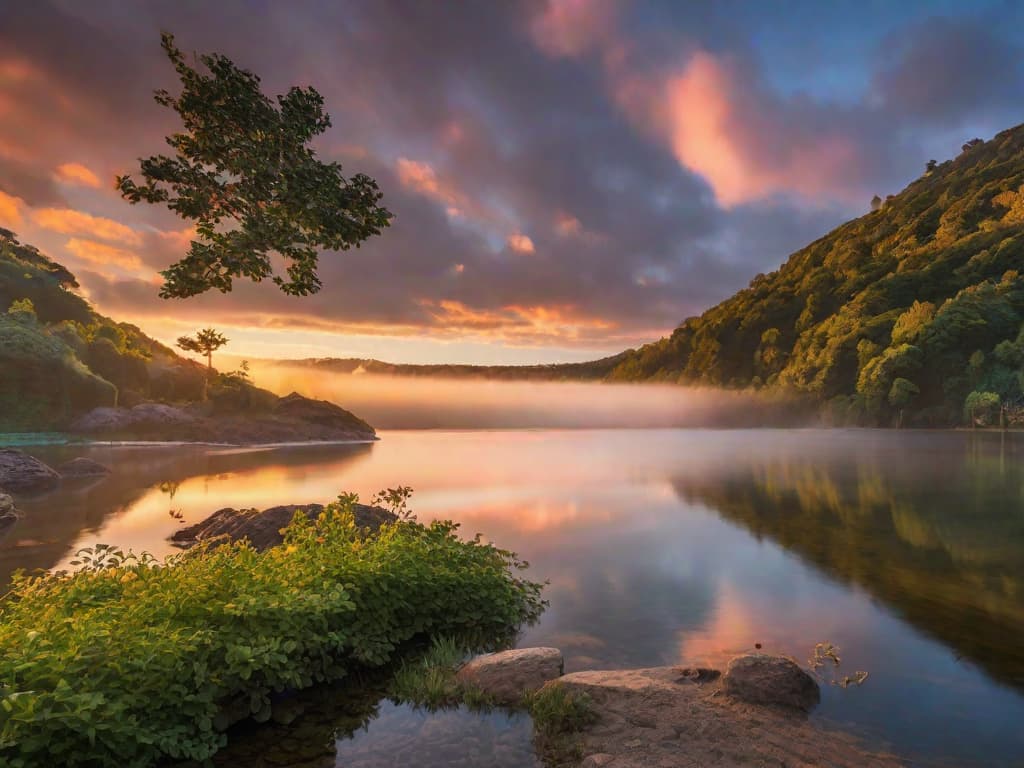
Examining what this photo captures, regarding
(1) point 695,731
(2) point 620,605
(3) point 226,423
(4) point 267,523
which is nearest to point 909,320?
(3) point 226,423

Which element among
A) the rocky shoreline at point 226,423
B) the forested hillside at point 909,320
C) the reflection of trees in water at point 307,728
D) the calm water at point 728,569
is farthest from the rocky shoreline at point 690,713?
the forested hillside at point 909,320

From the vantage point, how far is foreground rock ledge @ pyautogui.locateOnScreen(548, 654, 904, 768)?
6520 mm

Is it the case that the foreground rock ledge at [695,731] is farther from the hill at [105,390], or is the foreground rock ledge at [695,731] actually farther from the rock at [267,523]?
the hill at [105,390]

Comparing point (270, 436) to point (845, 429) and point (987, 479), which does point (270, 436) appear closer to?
point (987, 479)

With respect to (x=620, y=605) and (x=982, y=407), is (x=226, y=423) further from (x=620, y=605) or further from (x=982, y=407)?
(x=982, y=407)

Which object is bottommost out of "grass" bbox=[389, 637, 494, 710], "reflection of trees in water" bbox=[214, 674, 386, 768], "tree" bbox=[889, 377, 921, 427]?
"reflection of trees in water" bbox=[214, 674, 386, 768]

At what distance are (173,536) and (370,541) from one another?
13200 mm

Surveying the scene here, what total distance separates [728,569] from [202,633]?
14.8 m

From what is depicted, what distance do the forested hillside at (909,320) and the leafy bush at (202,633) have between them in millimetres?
124071

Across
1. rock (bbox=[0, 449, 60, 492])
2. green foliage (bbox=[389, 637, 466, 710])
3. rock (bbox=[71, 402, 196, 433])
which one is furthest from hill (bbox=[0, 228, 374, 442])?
green foliage (bbox=[389, 637, 466, 710])

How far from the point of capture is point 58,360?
71.1m

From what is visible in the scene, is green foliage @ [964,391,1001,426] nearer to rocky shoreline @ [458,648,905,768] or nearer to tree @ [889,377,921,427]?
tree @ [889,377,921,427]

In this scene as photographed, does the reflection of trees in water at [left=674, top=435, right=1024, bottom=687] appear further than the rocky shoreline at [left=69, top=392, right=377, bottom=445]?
No

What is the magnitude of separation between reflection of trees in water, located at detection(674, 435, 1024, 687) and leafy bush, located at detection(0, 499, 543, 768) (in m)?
9.69
